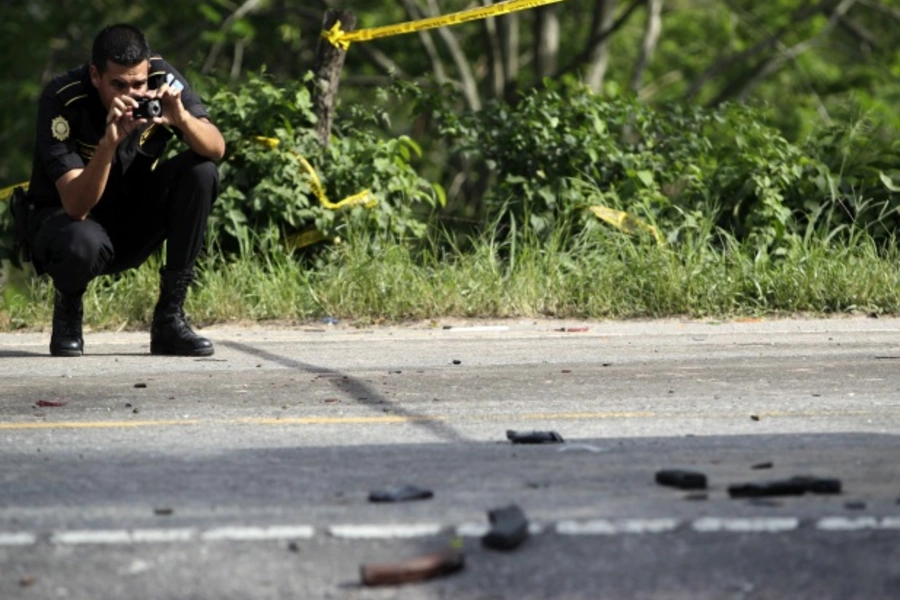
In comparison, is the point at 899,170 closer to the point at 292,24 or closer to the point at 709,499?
the point at 709,499

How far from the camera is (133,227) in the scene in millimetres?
8188

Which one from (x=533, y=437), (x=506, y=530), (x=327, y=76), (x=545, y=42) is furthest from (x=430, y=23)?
(x=545, y=42)

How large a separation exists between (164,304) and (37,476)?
3.10 metres

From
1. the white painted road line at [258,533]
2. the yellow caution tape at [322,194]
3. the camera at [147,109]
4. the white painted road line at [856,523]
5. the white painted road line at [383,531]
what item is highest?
the camera at [147,109]

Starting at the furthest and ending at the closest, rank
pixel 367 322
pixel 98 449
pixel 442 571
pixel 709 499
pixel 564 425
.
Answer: pixel 367 322
pixel 564 425
pixel 98 449
pixel 709 499
pixel 442 571

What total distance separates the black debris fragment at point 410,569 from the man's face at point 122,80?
13.8 ft

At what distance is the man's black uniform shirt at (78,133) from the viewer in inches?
301

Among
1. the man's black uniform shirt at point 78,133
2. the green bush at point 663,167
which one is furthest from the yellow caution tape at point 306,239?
the man's black uniform shirt at point 78,133

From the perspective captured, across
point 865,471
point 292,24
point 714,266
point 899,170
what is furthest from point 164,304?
point 292,24

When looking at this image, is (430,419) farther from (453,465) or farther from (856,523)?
(856,523)

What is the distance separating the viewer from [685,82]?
28359mm

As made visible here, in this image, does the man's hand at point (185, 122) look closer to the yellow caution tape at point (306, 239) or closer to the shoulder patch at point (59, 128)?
the shoulder patch at point (59, 128)

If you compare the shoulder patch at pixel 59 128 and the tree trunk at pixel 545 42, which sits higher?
the tree trunk at pixel 545 42

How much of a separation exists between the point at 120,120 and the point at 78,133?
1.71 feet
